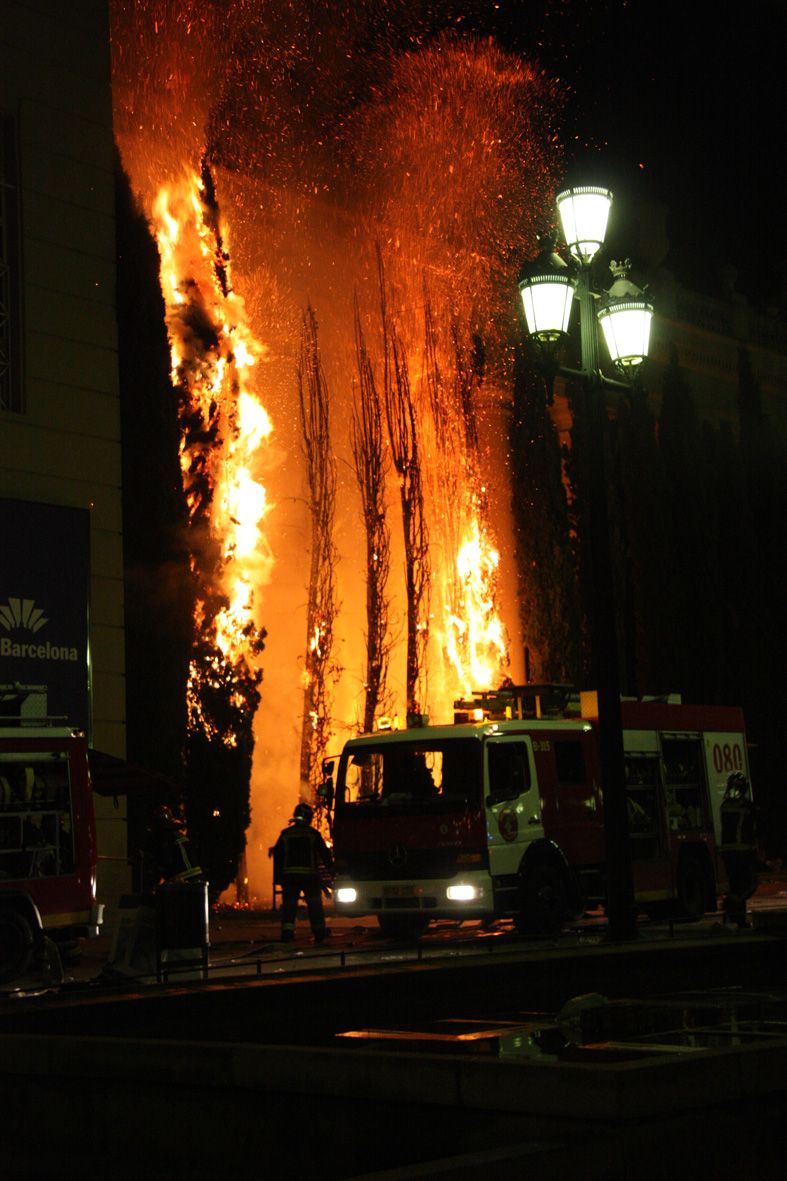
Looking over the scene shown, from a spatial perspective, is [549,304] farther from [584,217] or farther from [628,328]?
[628,328]

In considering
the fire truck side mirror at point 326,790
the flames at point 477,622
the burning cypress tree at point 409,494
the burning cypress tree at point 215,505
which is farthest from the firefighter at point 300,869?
the flames at point 477,622

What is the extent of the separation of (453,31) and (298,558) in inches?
446

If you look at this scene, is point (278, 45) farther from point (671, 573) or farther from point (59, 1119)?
point (59, 1119)

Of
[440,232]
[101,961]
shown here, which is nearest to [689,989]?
[101,961]

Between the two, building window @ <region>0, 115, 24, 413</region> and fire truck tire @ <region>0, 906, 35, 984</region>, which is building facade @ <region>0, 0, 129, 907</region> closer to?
building window @ <region>0, 115, 24, 413</region>

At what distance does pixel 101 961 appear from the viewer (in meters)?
17.3

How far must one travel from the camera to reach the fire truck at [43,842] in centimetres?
1500

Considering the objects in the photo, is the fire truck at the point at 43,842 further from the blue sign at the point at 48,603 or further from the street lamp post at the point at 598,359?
the street lamp post at the point at 598,359

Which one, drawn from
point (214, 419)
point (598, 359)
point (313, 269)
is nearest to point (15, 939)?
point (598, 359)

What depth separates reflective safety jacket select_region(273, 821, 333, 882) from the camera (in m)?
17.4

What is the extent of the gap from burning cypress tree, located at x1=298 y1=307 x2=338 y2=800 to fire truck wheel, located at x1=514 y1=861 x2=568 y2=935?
12.8 metres

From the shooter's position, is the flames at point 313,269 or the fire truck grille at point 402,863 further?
the flames at point 313,269

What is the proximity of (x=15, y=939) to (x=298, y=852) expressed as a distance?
368 centimetres

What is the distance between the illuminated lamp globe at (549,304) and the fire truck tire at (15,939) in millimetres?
7557
